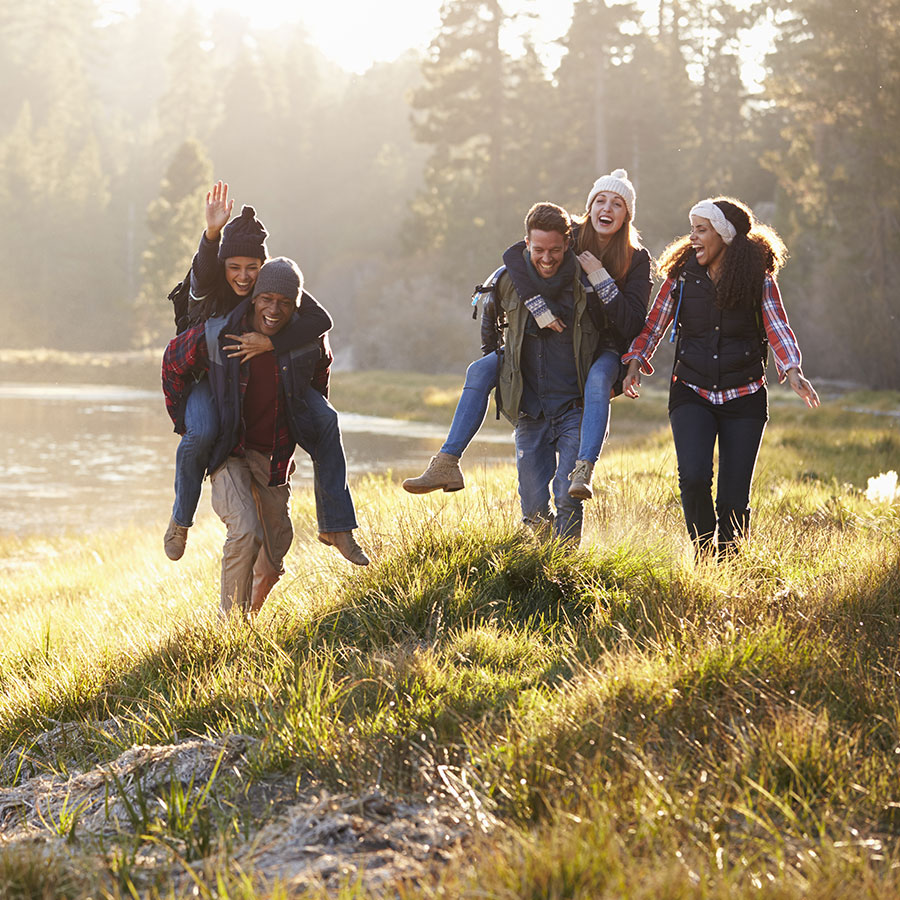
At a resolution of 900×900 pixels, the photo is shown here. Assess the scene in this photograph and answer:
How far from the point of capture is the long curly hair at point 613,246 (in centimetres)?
582

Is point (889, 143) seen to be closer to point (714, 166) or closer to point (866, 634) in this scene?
point (714, 166)

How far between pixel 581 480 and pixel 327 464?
4.30ft

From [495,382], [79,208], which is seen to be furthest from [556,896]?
[79,208]

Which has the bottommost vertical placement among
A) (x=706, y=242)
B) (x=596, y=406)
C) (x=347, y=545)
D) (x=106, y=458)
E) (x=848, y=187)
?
(x=106, y=458)

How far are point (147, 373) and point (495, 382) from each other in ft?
151

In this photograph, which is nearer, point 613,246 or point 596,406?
point 596,406

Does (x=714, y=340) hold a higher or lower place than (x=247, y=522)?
higher

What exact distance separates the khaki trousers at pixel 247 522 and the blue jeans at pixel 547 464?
4.19 ft

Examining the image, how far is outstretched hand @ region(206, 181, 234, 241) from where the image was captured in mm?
5344

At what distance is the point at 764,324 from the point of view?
572 cm

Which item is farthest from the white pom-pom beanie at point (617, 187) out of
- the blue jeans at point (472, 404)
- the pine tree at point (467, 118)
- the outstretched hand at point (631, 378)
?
the pine tree at point (467, 118)

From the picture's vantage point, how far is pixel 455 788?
→ 3.11 m

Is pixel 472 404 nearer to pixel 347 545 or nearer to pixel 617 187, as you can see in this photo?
pixel 347 545

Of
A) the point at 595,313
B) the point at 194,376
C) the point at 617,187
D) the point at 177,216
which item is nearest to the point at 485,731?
the point at 194,376
